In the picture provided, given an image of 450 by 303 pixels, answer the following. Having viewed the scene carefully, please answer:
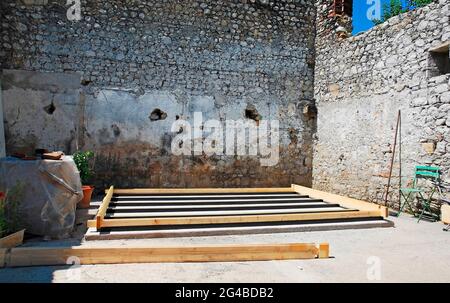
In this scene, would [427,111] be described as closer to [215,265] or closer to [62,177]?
[215,265]

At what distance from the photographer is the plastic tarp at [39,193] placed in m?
3.69

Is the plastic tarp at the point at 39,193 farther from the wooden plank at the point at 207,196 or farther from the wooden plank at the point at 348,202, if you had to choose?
the wooden plank at the point at 348,202

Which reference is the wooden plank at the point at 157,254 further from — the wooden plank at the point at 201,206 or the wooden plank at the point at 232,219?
the wooden plank at the point at 201,206

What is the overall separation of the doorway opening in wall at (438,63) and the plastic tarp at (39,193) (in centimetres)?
526

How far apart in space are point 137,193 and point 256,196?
7.08 ft

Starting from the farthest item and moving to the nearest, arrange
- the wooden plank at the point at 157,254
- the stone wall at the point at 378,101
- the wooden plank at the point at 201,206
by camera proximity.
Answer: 1. the stone wall at the point at 378,101
2. the wooden plank at the point at 201,206
3. the wooden plank at the point at 157,254

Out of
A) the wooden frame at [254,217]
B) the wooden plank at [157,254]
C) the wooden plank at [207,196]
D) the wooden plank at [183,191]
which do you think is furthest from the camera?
the wooden plank at [183,191]

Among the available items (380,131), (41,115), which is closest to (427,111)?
(380,131)

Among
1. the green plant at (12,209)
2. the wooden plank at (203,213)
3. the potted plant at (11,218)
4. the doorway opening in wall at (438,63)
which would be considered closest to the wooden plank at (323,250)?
the wooden plank at (203,213)

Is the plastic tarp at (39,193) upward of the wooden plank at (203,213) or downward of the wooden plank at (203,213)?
upward

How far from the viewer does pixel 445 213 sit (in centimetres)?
500

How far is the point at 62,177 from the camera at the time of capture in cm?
393

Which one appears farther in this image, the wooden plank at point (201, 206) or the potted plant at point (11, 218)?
the wooden plank at point (201, 206)

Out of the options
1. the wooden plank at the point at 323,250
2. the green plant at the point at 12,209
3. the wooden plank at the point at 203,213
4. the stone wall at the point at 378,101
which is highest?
the stone wall at the point at 378,101
